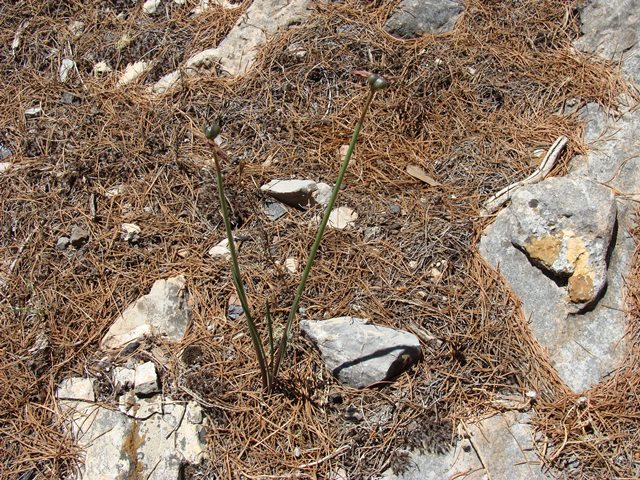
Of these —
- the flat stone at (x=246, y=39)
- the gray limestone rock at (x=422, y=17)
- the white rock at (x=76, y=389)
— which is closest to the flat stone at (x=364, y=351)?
the white rock at (x=76, y=389)

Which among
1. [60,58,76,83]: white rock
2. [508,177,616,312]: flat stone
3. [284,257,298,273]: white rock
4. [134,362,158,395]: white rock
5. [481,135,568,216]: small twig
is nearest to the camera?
[134,362,158,395]: white rock

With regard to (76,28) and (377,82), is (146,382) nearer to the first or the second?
(377,82)

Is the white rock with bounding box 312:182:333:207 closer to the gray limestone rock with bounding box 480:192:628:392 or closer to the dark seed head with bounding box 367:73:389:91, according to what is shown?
the gray limestone rock with bounding box 480:192:628:392

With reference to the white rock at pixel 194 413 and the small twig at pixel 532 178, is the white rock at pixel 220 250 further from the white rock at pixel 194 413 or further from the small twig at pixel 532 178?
the small twig at pixel 532 178

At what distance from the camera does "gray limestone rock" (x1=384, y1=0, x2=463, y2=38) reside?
285cm

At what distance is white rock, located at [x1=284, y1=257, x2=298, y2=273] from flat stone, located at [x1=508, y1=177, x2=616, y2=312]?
2.71ft

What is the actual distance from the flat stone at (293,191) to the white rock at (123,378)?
870mm

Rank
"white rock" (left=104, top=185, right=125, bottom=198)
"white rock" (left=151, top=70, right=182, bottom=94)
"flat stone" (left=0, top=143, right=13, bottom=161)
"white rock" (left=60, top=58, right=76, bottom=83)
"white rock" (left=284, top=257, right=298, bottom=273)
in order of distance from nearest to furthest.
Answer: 1. "white rock" (left=284, top=257, right=298, bottom=273)
2. "white rock" (left=104, top=185, right=125, bottom=198)
3. "flat stone" (left=0, top=143, right=13, bottom=161)
4. "white rock" (left=151, top=70, right=182, bottom=94)
5. "white rock" (left=60, top=58, right=76, bottom=83)

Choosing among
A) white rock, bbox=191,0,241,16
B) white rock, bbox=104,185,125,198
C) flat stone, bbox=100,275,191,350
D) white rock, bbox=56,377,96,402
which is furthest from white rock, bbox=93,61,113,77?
white rock, bbox=56,377,96,402

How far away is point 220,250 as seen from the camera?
87.9 inches

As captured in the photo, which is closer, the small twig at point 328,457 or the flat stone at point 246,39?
the small twig at point 328,457

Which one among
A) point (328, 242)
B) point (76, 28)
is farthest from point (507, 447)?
point (76, 28)

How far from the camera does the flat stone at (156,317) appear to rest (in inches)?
81.4

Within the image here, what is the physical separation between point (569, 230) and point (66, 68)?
8.14 feet
